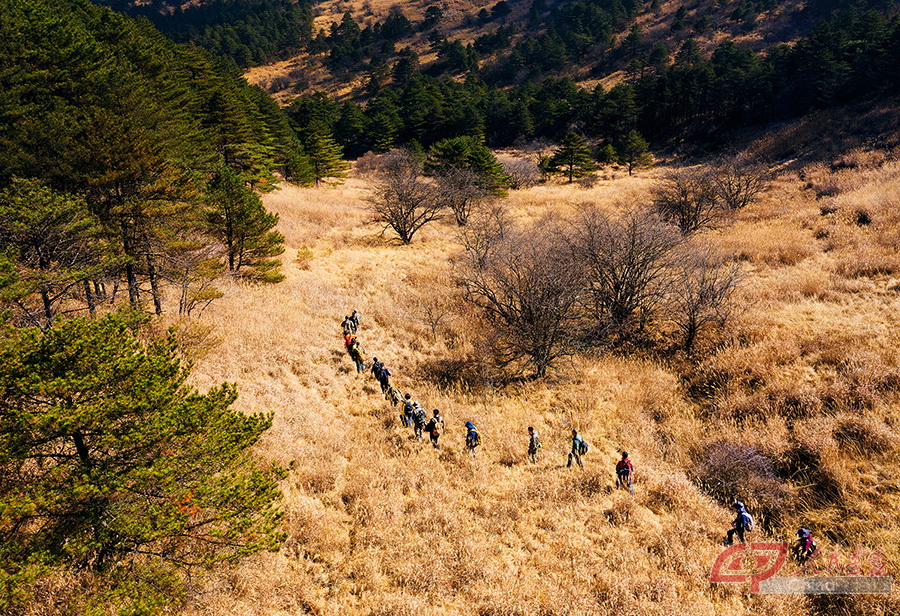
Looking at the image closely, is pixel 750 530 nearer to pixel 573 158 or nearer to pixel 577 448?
pixel 577 448

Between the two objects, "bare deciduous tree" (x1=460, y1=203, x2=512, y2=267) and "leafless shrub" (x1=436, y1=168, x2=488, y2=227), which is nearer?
"bare deciduous tree" (x1=460, y1=203, x2=512, y2=267)

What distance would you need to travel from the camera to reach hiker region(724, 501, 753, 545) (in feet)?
26.8

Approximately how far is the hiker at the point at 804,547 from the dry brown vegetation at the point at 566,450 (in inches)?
29.5

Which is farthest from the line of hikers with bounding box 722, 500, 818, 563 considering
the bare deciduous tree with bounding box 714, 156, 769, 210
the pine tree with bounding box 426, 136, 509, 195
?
the pine tree with bounding box 426, 136, 509, 195

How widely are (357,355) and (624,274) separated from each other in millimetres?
11418

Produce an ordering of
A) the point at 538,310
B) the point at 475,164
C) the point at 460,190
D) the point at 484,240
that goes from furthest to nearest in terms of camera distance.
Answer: the point at 475,164 → the point at 460,190 → the point at 484,240 → the point at 538,310

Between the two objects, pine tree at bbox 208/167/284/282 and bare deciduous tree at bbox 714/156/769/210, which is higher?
pine tree at bbox 208/167/284/282

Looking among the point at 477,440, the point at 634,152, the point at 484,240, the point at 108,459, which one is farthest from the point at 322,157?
the point at 108,459

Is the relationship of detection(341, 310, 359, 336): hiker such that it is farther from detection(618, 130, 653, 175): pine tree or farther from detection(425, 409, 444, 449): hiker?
detection(618, 130, 653, 175): pine tree

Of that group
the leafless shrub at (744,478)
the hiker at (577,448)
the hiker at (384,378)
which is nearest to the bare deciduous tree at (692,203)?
the leafless shrub at (744,478)

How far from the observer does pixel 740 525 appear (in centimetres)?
823

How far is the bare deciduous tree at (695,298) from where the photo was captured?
1561cm

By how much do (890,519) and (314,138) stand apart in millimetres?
54308

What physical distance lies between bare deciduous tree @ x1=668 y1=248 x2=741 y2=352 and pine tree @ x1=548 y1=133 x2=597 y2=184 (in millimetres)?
35143
